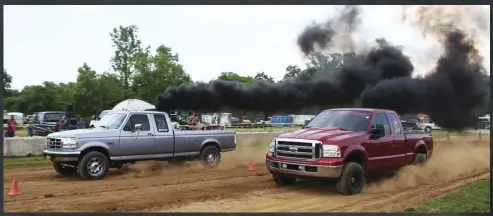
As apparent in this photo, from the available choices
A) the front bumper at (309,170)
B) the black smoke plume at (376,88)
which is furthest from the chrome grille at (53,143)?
the black smoke plume at (376,88)

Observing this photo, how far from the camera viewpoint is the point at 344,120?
9.57m

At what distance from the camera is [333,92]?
17109mm

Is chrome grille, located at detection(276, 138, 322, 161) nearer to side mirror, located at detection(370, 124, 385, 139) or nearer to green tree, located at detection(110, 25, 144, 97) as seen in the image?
side mirror, located at detection(370, 124, 385, 139)

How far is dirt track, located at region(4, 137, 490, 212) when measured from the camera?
793 cm

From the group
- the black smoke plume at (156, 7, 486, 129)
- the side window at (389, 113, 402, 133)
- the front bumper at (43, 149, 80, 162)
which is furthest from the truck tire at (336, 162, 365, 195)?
the black smoke plume at (156, 7, 486, 129)

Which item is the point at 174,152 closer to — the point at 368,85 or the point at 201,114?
the point at 201,114

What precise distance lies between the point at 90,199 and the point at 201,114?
27.0ft

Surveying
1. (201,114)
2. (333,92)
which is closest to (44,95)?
(201,114)

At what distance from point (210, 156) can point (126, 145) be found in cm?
272

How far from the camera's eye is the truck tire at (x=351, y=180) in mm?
8547

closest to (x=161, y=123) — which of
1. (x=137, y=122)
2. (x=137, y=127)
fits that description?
(x=137, y=122)

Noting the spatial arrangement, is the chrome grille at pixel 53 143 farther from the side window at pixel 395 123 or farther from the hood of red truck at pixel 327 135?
the side window at pixel 395 123

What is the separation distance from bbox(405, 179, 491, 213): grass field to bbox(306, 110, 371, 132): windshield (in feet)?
6.71

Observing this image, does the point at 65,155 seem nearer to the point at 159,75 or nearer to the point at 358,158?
the point at 358,158
